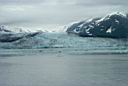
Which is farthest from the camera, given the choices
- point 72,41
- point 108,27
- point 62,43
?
point 108,27

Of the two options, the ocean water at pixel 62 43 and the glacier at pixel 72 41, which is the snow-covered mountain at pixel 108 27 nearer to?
the glacier at pixel 72 41

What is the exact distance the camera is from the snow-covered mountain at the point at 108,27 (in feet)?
304

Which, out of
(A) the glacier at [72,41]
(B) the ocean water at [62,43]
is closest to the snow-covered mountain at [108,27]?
(A) the glacier at [72,41]

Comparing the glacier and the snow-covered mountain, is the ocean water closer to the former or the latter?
the glacier

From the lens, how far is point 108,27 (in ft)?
314

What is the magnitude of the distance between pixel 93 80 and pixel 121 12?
82636 millimetres

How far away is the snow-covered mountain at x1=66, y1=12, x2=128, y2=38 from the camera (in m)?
92.7

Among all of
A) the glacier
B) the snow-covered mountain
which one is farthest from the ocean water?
the snow-covered mountain

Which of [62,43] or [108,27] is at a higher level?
[108,27]

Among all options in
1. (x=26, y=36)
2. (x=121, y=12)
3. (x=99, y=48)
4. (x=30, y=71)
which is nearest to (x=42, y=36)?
(x=26, y=36)

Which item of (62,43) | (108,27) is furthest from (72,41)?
(108,27)

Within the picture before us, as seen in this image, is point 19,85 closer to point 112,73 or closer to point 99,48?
point 112,73

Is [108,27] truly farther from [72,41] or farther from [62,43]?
[62,43]

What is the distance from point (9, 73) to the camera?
32594 millimetres
